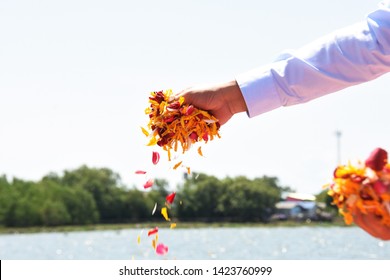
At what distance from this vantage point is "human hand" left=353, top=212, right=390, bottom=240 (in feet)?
4.70

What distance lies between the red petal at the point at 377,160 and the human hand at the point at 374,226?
0.08 metres

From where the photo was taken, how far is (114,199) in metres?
78.9

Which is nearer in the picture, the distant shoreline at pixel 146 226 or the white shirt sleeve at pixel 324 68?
the white shirt sleeve at pixel 324 68

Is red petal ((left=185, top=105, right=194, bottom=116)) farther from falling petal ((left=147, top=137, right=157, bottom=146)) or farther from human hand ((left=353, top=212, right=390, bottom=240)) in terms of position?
human hand ((left=353, top=212, right=390, bottom=240))

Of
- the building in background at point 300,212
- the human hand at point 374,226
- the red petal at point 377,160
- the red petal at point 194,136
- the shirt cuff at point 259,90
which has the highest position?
the building in background at point 300,212

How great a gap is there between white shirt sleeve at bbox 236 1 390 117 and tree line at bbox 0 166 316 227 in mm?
63588

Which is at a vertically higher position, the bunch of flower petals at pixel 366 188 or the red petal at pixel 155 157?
the red petal at pixel 155 157

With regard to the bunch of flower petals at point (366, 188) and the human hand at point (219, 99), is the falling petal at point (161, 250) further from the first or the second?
the bunch of flower petals at point (366, 188)

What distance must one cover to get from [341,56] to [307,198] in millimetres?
359

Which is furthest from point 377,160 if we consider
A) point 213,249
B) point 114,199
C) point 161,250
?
point 114,199

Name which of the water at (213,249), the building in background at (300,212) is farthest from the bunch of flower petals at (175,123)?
the building in background at (300,212)

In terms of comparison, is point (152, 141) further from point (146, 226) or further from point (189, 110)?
point (146, 226)

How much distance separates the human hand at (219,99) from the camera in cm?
188
